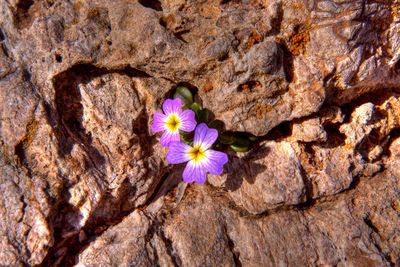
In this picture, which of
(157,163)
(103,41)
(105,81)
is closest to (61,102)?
(105,81)

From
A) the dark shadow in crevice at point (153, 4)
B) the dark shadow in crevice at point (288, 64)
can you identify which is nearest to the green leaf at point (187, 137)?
the dark shadow in crevice at point (288, 64)

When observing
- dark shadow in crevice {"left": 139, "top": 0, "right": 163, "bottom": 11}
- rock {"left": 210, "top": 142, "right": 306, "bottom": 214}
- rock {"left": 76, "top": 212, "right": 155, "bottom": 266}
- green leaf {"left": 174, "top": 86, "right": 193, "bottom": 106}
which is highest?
dark shadow in crevice {"left": 139, "top": 0, "right": 163, "bottom": 11}

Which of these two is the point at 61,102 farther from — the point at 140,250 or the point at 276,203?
the point at 276,203

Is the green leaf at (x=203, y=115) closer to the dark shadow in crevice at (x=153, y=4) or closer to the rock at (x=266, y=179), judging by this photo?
the rock at (x=266, y=179)

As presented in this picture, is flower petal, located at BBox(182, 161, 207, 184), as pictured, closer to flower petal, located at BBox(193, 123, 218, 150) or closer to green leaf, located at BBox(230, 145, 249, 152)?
flower petal, located at BBox(193, 123, 218, 150)

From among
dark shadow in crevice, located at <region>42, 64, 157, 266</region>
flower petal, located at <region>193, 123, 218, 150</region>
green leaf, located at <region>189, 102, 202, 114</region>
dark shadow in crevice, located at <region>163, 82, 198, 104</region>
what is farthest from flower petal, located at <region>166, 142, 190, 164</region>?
dark shadow in crevice, located at <region>163, 82, 198, 104</region>
